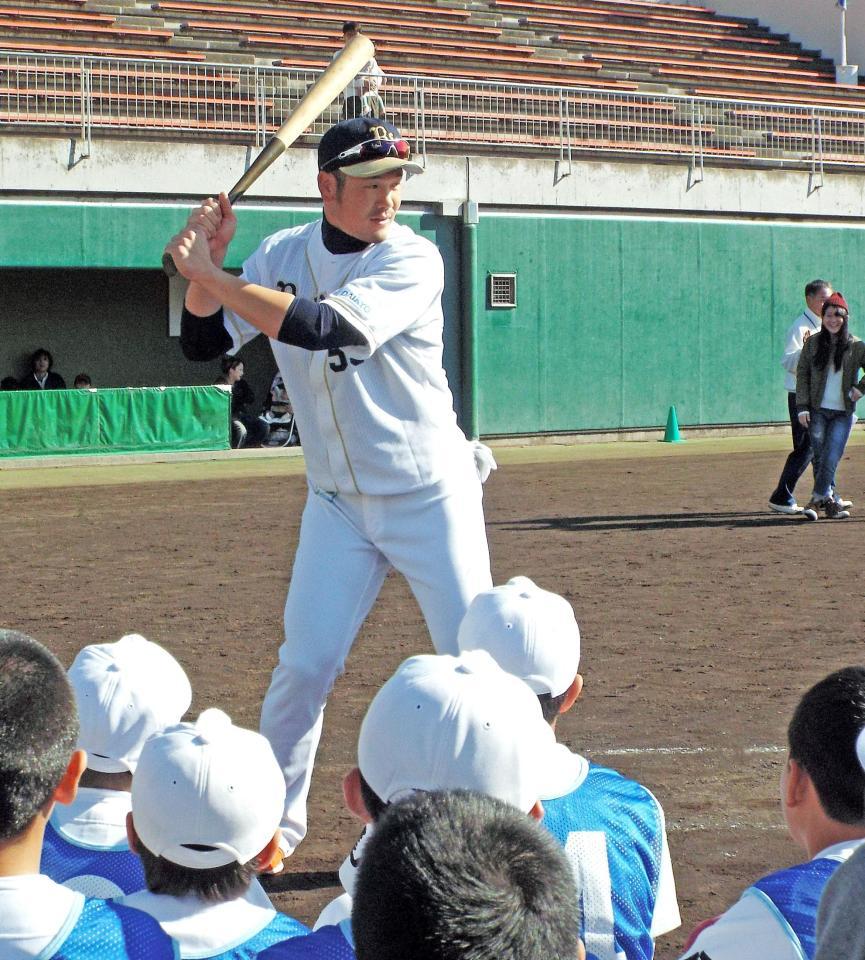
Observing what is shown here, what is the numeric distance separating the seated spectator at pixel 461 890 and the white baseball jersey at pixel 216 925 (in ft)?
3.09

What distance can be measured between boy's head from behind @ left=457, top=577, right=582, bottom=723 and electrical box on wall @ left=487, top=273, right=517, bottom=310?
2027 centimetres

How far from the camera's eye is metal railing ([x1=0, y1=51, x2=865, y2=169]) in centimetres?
2133

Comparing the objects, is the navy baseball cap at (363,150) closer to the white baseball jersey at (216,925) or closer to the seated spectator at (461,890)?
the white baseball jersey at (216,925)

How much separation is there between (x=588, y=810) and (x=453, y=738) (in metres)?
0.65

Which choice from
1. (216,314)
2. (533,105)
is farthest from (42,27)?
(216,314)

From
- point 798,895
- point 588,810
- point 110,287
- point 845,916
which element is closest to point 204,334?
point 588,810

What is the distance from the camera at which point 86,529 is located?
42.6ft

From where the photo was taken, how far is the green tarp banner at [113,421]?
765 inches

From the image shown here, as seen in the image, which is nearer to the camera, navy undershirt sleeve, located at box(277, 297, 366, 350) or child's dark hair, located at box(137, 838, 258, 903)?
child's dark hair, located at box(137, 838, 258, 903)

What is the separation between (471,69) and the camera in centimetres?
2744

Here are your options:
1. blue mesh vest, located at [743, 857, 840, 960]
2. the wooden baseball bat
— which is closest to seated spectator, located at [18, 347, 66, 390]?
the wooden baseball bat

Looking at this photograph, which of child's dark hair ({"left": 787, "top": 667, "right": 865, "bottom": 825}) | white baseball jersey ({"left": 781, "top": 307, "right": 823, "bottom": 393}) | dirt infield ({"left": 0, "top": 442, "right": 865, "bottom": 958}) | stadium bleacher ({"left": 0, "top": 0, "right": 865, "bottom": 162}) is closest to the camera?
Result: child's dark hair ({"left": 787, "top": 667, "right": 865, "bottom": 825})

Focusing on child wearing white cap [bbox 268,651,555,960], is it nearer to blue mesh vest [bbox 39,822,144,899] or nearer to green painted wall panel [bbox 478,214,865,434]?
blue mesh vest [bbox 39,822,144,899]

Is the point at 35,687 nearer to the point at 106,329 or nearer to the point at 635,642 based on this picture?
the point at 635,642
